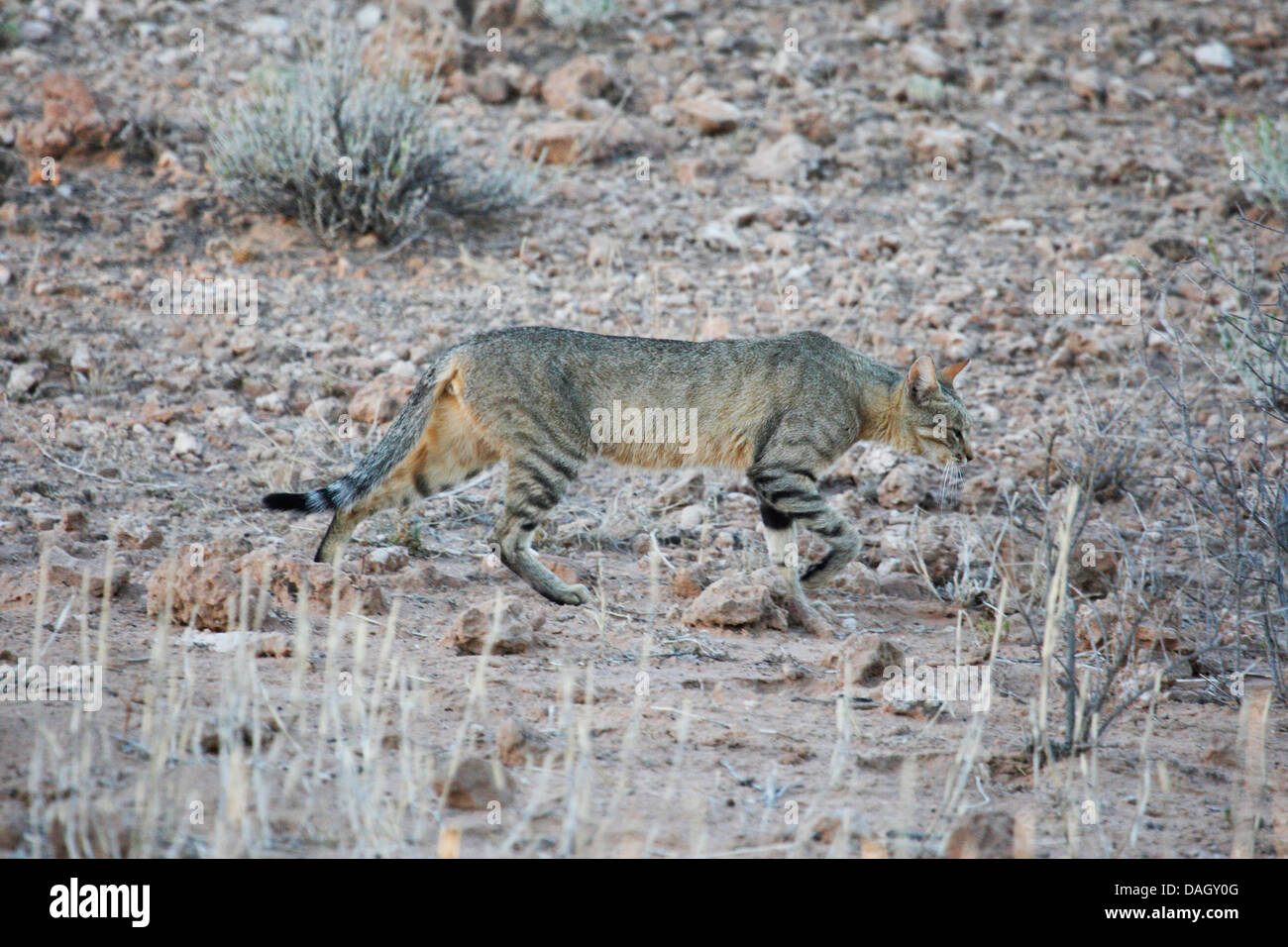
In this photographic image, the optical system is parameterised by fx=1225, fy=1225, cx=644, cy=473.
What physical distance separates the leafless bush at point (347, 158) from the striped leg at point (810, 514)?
A: 14.5ft

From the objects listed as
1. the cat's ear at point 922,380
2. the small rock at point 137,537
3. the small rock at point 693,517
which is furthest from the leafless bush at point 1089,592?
the small rock at point 137,537

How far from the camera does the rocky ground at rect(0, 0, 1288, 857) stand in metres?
4.02

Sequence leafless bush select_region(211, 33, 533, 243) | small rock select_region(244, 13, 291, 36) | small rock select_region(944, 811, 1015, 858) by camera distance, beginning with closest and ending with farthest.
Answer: small rock select_region(944, 811, 1015, 858)
leafless bush select_region(211, 33, 533, 243)
small rock select_region(244, 13, 291, 36)

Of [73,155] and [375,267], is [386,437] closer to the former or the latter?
[375,267]

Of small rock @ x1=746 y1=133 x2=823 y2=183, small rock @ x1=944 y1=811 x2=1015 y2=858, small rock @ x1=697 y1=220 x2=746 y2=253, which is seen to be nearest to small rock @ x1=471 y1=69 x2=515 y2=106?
small rock @ x1=746 y1=133 x2=823 y2=183

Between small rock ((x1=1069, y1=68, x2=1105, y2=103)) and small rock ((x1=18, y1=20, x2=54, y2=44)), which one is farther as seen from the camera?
small rock ((x1=1069, y1=68, x2=1105, y2=103))

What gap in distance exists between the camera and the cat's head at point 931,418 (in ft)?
22.7

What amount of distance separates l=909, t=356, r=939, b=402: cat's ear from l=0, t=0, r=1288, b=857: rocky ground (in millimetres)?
815

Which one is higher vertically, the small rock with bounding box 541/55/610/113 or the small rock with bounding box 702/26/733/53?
the small rock with bounding box 702/26/733/53

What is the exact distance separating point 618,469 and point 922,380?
70.1 inches

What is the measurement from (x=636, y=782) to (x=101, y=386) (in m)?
5.48

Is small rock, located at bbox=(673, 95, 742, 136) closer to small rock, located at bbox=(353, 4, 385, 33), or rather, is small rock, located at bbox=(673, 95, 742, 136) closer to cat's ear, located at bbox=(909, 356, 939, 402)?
small rock, located at bbox=(353, 4, 385, 33)

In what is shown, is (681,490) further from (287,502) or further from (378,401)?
(287,502)

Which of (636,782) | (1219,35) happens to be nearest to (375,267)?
(636,782)
